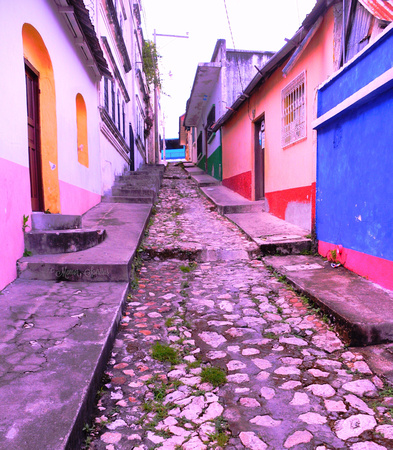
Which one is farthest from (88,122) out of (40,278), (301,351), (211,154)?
(211,154)

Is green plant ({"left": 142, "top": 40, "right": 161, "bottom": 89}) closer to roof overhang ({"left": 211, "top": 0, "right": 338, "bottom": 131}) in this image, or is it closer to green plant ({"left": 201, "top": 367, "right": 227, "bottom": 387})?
roof overhang ({"left": 211, "top": 0, "right": 338, "bottom": 131})

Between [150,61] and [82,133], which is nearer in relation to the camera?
[82,133]

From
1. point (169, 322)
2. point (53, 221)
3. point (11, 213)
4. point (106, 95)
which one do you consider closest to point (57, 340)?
point (169, 322)

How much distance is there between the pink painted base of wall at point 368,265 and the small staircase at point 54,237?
10.9 ft

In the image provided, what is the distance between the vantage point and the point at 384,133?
11.7 feet

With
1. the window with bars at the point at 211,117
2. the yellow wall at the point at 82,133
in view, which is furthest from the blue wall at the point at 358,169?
the window with bars at the point at 211,117

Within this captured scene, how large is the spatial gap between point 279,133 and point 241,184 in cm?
315

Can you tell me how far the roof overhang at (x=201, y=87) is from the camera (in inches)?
520

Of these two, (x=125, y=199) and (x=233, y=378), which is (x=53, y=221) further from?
(x=125, y=199)

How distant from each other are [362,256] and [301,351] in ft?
5.94

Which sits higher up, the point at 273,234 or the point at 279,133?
the point at 279,133

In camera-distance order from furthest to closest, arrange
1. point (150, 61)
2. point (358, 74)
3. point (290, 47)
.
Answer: point (150, 61) → point (290, 47) → point (358, 74)

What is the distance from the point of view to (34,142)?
5023mm

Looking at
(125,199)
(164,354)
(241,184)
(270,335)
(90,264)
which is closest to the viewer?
(164,354)
